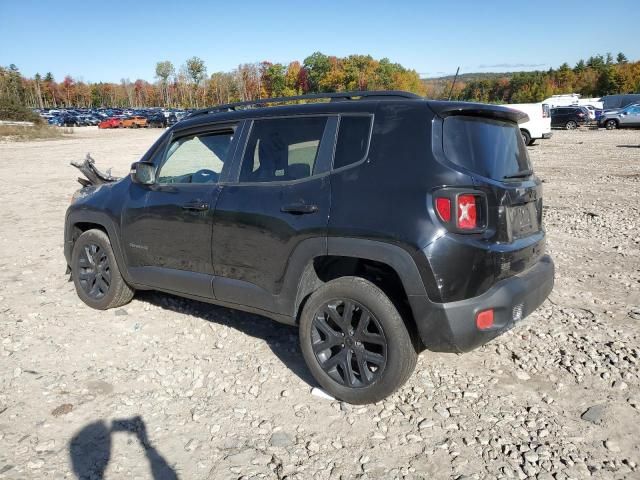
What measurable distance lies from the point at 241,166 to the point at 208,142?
22.9 inches

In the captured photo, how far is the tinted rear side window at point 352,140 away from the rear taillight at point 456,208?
61 centimetres

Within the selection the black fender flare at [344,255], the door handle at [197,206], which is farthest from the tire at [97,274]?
the black fender flare at [344,255]

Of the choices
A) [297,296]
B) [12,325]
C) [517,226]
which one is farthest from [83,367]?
[517,226]

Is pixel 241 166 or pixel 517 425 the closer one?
pixel 517 425

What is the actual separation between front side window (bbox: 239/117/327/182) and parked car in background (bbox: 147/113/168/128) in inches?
2299

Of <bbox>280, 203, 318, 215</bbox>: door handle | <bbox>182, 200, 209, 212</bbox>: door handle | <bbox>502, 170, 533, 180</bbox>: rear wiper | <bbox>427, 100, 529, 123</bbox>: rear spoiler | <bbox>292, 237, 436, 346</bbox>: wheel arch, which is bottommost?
<bbox>292, 237, 436, 346</bbox>: wheel arch

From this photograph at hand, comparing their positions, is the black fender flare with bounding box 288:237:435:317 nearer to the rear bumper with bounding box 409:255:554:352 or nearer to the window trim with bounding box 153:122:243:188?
the rear bumper with bounding box 409:255:554:352

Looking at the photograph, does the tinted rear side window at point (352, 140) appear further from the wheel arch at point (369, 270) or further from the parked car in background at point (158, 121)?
the parked car in background at point (158, 121)

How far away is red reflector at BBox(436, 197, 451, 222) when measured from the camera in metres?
2.92

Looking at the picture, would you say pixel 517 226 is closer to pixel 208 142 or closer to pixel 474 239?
pixel 474 239

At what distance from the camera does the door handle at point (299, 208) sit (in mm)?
3332

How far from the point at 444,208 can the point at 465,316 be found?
61 centimetres

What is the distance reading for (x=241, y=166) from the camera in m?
3.88

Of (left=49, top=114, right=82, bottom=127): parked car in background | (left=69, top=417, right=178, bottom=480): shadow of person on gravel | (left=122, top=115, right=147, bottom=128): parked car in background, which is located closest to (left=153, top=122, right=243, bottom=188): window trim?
(left=69, top=417, right=178, bottom=480): shadow of person on gravel
